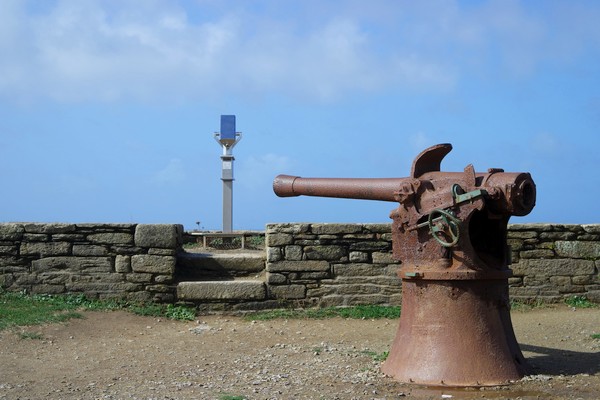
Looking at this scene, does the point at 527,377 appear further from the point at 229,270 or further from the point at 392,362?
the point at 229,270

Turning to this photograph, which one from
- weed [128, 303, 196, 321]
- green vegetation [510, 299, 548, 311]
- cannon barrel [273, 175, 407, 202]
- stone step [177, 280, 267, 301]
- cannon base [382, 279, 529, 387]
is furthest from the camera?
green vegetation [510, 299, 548, 311]

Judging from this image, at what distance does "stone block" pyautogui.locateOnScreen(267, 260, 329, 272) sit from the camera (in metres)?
8.95

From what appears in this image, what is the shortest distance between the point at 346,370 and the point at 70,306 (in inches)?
158

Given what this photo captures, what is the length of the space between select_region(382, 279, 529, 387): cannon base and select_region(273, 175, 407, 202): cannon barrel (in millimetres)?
803

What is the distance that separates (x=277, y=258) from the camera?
8945 millimetres

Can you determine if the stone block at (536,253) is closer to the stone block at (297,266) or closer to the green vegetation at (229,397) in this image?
the stone block at (297,266)

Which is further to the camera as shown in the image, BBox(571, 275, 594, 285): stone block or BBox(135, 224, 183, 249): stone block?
BBox(571, 275, 594, 285): stone block

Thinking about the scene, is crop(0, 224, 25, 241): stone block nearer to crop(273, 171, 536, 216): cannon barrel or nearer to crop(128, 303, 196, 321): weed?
crop(128, 303, 196, 321): weed

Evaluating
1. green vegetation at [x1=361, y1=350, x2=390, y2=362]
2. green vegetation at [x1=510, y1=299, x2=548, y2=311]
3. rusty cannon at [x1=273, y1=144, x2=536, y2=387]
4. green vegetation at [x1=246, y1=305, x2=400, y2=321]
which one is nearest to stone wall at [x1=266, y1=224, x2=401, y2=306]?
green vegetation at [x1=246, y1=305, x2=400, y2=321]

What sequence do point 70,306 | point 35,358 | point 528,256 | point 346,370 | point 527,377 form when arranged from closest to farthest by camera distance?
point 527,377, point 346,370, point 35,358, point 70,306, point 528,256

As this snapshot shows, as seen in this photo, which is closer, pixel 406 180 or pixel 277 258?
pixel 406 180

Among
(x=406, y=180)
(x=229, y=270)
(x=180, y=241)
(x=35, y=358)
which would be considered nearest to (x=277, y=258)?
(x=229, y=270)

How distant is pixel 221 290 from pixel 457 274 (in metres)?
4.25

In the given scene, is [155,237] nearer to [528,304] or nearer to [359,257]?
[359,257]
